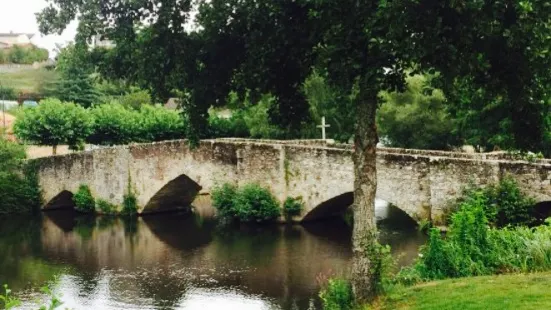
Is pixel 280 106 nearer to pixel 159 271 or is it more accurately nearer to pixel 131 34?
pixel 131 34

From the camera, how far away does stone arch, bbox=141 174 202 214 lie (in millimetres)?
30328

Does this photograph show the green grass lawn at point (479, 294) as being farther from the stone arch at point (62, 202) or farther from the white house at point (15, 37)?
the white house at point (15, 37)

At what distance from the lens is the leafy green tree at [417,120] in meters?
33.9

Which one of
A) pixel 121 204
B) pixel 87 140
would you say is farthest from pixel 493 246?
pixel 87 140

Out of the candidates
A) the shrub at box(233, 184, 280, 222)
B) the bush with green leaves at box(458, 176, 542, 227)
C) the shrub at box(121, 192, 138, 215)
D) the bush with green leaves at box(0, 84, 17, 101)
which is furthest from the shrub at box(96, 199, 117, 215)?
the bush with green leaves at box(0, 84, 17, 101)

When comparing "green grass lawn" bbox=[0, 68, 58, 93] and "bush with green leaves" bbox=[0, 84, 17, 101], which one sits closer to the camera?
"green grass lawn" bbox=[0, 68, 58, 93]

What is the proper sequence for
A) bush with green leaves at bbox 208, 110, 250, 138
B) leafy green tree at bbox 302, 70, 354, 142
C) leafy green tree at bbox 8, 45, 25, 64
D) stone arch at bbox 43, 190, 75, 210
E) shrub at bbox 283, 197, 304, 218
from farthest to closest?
leafy green tree at bbox 8, 45, 25, 64, bush with green leaves at bbox 208, 110, 250, 138, leafy green tree at bbox 302, 70, 354, 142, stone arch at bbox 43, 190, 75, 210, shrub at bbox 283, 197, 304, 218

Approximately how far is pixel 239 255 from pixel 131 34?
12.0 metres

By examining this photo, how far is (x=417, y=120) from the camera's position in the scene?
1344 inches

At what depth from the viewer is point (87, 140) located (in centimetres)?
3675

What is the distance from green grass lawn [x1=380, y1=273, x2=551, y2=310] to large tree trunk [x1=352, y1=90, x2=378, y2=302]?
1.42 feet

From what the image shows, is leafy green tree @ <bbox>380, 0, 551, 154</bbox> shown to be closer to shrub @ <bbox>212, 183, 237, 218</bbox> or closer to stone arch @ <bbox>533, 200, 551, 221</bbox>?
stone arch @ <bbox>533, 200, 551, 221</bbox>

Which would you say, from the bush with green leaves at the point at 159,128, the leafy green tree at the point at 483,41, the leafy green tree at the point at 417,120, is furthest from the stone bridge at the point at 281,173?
the leafy green tree at the point at 483,41

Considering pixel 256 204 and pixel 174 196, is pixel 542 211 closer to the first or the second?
pixel 256 204
